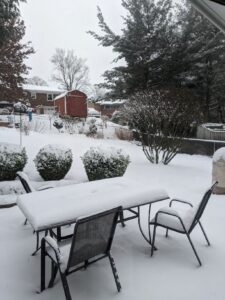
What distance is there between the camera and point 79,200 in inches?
125

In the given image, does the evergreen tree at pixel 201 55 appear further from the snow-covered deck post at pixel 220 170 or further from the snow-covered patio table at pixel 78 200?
the snow-covered patio table at pixel 78 200

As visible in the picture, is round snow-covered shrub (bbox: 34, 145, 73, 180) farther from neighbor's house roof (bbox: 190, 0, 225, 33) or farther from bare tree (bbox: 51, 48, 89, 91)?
bare tree (bbox: 51, 48, 89, 91)

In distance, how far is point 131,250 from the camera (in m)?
3.44

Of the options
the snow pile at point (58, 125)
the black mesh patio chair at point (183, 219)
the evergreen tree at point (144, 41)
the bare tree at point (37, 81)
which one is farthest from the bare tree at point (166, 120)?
the bare tree at point (37, 81)

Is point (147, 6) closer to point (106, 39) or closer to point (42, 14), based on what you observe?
point (106, 39)

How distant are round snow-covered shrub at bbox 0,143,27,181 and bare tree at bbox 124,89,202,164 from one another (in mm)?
3896

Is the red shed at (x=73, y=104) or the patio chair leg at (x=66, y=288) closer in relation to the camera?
the patio chair leg at (x=66, y=288)

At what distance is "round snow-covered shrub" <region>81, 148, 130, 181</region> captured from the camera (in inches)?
225

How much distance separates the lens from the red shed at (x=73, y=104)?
28891 millimetres

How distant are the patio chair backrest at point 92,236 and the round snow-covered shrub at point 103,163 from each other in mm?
3052

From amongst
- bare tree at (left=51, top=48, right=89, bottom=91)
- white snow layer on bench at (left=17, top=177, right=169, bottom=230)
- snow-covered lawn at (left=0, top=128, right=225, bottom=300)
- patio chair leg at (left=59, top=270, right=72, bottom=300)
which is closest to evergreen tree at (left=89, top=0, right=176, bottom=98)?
snow-covered lawn at (left=0, top=128, right=225, bottom=300)

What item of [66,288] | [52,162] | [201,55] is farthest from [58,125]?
[66,288]

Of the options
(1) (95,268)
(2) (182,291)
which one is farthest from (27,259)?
(2) (182,291)

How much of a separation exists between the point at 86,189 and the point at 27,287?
4.26ft
